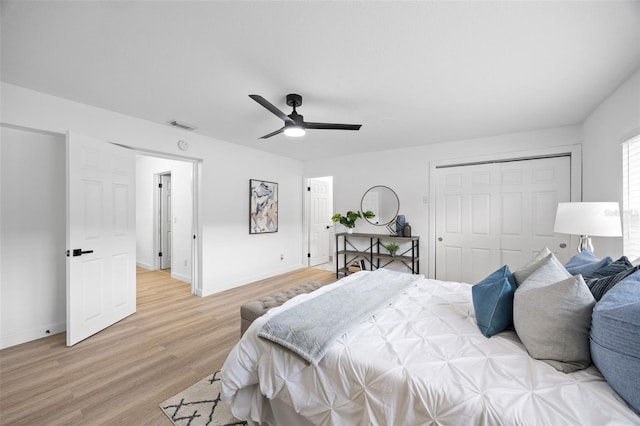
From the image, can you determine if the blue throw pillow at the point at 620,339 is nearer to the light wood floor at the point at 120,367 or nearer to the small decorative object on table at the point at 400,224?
the light wood floor at the point at 120,367

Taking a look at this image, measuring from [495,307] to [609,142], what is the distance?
2467 millimetres

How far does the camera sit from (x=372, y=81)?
88.9 inches

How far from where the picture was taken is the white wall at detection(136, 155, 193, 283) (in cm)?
480

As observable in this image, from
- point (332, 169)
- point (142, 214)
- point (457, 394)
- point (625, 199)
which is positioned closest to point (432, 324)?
point (457, 394)

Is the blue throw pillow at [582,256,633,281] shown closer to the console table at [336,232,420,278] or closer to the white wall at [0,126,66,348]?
the console table at [336,232,420,278]

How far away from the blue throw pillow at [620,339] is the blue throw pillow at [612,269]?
0.29m

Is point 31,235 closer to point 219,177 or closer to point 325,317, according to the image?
point 219,177

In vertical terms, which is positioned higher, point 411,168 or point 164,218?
point 411,168

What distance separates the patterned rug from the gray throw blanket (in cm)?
67

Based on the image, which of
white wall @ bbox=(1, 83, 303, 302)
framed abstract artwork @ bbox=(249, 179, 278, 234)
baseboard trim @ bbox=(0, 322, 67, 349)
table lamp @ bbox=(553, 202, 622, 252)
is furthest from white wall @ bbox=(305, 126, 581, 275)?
baseboard trim @ bbox=(0, 322, 67, 349)

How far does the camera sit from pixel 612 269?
135 cm

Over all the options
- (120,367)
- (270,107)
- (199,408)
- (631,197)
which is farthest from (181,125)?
(631,197)

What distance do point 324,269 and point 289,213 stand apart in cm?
145

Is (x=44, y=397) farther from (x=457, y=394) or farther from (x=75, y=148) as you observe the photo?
(x=457, y=394)
